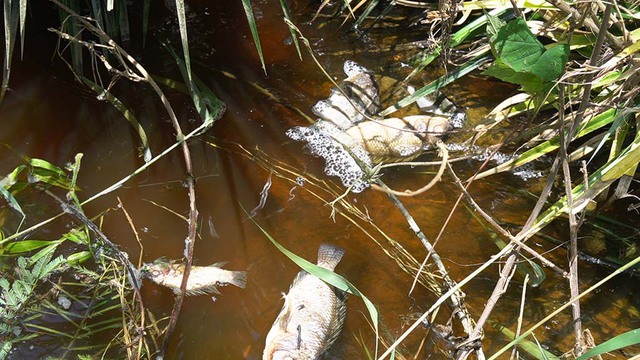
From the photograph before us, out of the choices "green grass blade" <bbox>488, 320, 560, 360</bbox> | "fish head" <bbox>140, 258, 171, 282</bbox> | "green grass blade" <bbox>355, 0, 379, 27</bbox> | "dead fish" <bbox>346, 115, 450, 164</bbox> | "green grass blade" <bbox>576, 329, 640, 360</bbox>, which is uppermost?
"green grass blade" <bbox>355, 0, 379, 27</bbox>

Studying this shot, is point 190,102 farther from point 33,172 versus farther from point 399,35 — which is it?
point 399,35

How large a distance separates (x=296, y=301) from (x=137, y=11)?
1.97m

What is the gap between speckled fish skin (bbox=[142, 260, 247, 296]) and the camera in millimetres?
2445

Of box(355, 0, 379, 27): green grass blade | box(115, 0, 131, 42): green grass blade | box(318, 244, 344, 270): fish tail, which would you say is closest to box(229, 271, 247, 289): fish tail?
box(318, 244, 344, 270): fish tail

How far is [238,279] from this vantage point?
2.51 meters

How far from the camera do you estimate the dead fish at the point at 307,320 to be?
7.59 feet

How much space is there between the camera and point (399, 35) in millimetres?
3715

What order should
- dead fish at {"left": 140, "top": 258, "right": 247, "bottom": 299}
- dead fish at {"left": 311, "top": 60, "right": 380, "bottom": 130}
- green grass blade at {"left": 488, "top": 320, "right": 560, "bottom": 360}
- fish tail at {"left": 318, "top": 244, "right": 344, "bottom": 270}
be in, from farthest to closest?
1. dead fish at {"left": 311, "top": 60, "right": 380, "bottom": 130}
2. fish tail at {"left": 318, "top": 244, "right": 344, "bottom": 270}
3. dead fish at {"left": 140, "top": 258, "right": 247, "bottom": 299}
4. green grass blade at {"left": 488, "top": 320, "right": 560, "bottom": 360}

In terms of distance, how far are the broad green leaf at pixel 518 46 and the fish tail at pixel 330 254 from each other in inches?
41.8

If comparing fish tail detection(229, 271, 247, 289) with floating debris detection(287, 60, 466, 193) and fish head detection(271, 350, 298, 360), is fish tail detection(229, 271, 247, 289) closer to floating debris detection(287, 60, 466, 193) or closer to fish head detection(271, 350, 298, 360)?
fish head detection(271, 350, 298, 360)

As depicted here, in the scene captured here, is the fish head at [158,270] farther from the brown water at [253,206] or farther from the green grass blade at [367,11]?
the green grass blade at [367,11]

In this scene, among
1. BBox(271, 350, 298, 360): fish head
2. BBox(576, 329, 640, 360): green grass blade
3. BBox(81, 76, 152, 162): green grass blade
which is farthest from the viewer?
BBox(81, 76, 152, 162): green grass blade

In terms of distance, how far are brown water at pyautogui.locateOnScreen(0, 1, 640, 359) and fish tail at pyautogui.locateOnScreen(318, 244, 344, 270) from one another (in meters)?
0.06

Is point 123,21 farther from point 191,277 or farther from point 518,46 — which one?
point 518,46
